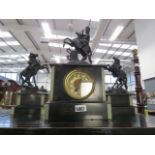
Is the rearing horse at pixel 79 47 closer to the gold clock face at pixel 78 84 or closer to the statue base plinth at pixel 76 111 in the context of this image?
the gold clock face at pixel 78 84

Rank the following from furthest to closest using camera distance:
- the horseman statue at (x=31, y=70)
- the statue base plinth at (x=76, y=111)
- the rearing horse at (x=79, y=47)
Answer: the horseman statue at (x=31, y=70) < the rearing horse at (x=79, y=47) < the statue base plinth at (x=76, y=111)

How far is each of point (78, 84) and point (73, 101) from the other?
0.13 meters

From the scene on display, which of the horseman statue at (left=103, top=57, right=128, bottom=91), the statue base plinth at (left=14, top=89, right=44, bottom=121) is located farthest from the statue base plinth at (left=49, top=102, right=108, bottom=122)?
the horseman statue at (left=103, top=57, right=128, bottom=91)

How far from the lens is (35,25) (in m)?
3.53

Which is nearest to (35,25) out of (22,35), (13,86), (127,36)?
(22,35)

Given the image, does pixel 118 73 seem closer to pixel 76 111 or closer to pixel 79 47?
pixel 79 47

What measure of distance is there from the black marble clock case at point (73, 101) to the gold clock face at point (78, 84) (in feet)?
0.08

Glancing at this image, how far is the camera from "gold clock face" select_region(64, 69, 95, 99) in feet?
3.50

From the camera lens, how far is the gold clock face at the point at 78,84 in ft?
3.50

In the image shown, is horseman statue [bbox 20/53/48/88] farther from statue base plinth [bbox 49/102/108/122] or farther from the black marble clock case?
statue base plinth [bbox 49/102/108/122]

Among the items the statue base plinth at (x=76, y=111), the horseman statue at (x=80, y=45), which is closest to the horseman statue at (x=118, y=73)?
the horseman statue at (x=80, y=45)

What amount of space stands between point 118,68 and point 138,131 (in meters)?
0.81

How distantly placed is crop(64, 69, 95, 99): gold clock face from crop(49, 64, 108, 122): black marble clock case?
0.02 m

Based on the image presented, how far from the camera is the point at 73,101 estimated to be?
3.43ft
